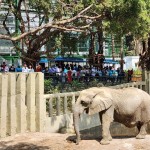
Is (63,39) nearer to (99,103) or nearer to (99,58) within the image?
(99,58)

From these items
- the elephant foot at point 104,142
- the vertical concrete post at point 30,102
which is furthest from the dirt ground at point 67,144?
the vertical concrete post at point 30,102

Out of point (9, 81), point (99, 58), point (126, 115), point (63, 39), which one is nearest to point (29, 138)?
point (9, 81)

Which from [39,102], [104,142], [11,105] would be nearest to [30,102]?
[39,102]

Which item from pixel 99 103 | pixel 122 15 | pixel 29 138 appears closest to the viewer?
pixel 99 103

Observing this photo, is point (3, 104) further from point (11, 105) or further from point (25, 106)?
point (25, 106)

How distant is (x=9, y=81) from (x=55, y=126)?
8.40ft

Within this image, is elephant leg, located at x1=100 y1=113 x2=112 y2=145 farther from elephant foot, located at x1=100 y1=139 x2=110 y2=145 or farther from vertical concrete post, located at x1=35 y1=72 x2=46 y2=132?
vertical concrete post, located at x1=35 y1=72 x2=46 y2=132

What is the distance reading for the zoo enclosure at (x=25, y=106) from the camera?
1163 cm

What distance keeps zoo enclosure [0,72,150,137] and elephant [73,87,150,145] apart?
7.76 ft

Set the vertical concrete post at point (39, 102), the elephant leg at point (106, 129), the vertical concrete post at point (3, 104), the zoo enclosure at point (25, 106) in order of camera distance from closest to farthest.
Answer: the elephant leg at point (106, 129) → the vertical concrete post at point (3, 104) → the zoo enclosure at point (25, 106) → the vertical concrete post at point (39, 102)

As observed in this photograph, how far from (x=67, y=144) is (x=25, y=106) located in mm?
2633

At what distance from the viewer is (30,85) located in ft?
40.3

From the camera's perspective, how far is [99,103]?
395 inches

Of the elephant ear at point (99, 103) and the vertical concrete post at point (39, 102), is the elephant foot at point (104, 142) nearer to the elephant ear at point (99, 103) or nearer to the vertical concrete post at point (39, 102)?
the elephant ear at point (99, 103)
